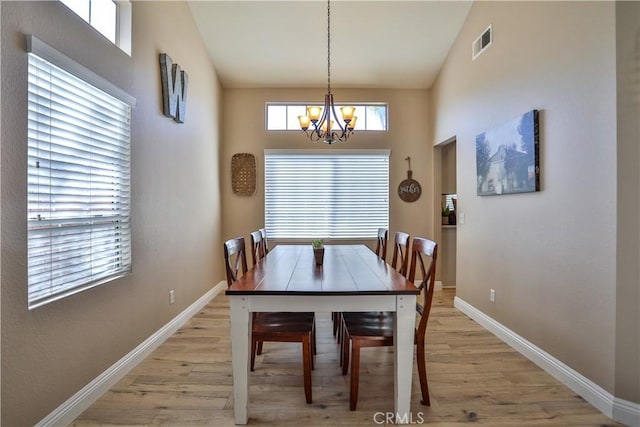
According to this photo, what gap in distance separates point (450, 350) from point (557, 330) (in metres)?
0.78

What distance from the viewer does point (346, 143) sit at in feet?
15.2

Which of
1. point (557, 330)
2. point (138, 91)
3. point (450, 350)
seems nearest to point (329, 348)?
point (450, 350)

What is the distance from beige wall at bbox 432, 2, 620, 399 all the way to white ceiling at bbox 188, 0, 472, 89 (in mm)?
640

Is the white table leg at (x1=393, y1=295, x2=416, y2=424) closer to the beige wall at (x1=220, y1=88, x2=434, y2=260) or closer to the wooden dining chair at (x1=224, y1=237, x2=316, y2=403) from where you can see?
the wooden dining chair at (x1=224, y1=237, x2=316, y2=403)

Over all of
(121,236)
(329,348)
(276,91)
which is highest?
(276,91)

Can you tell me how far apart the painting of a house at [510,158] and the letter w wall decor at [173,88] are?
118 inches

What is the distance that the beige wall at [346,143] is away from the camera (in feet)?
Result: 15.1

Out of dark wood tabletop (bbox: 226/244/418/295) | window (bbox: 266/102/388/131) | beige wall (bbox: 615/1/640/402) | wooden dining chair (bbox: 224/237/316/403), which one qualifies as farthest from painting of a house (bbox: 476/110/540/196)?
wooden dining chair (bbox: 224/237/316/403)

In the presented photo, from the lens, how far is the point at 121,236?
230 centimetres

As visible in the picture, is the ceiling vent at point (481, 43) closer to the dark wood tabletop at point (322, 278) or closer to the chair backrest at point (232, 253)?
the dark wood tabletop at point (322, 278)

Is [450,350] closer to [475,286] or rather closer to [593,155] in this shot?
[475,286]

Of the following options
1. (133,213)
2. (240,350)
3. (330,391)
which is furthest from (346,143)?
(240,350)

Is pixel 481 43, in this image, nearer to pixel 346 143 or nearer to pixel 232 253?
pixel 346 143

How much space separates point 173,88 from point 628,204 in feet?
11.5
